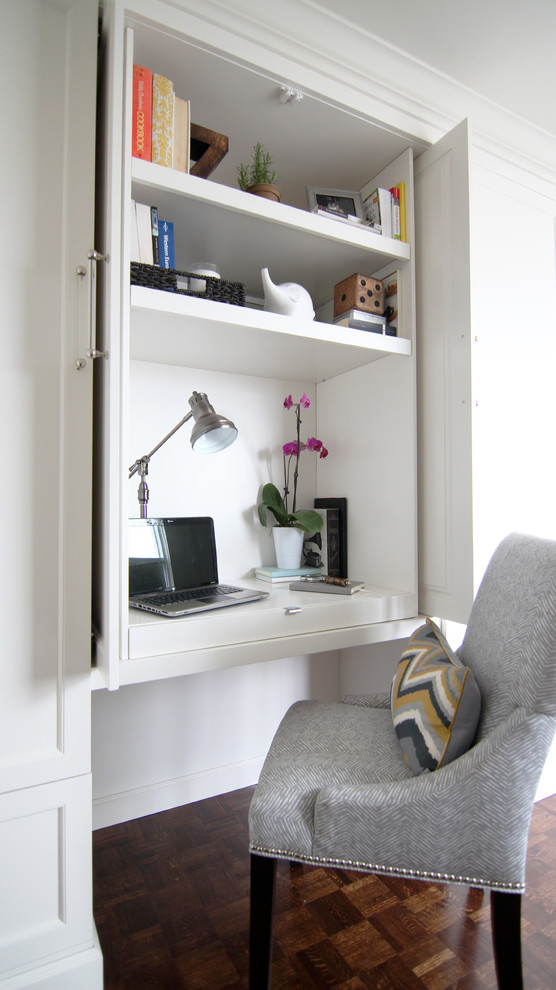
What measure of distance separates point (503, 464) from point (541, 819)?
1.20m

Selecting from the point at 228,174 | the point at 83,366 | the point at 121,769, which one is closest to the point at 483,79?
the point at 228,174

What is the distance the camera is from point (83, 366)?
1118mm

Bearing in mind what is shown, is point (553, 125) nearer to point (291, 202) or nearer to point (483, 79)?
point (483, 79)

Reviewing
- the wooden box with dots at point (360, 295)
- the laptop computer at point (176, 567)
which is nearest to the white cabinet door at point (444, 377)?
the wooden box with dots at point (360, 295)

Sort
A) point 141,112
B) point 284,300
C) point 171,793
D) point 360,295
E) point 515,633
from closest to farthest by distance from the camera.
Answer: point 515,633, point 141,112, point 284,300, point 360,295, point 171,793

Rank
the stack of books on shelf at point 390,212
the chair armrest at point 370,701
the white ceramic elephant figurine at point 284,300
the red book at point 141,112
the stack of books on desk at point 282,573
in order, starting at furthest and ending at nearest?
1. the stack of books on desk at point 282,573
2. the stack of books on shelf at point 390,212
3. the white ceramic elephant figurine at point 284,300
4. the chair armrest at point 370,701
5. the red book at point 141,112

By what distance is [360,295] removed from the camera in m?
1.62

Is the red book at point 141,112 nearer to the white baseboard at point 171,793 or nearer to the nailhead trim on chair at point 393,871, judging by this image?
the nailhead trim on chair at point 393,871

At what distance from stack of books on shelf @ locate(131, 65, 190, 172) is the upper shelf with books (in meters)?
0.08

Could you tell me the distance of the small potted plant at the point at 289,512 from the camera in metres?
1.85

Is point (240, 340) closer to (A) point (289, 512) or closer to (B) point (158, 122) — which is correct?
(B) point (158, 122)

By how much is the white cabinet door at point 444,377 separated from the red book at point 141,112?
0.86 metres

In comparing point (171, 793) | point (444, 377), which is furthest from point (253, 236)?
point (171, 793)

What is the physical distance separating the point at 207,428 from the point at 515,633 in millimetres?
896
